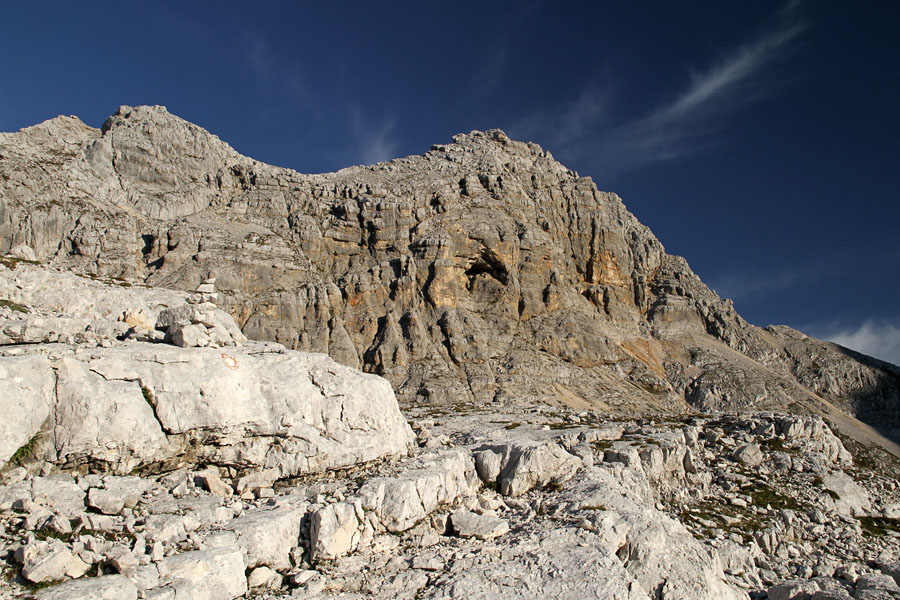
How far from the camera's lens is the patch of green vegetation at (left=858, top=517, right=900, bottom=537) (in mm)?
35500

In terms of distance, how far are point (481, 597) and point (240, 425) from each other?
10010mm

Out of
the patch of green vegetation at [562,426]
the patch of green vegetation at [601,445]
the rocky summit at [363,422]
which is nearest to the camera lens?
the rocky summit at [363,422]

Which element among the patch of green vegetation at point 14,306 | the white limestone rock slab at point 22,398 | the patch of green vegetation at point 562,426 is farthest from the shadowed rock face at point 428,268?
the white limestone rock slab at point 22,398

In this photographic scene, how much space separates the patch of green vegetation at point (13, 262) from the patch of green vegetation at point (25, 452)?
39.3ft

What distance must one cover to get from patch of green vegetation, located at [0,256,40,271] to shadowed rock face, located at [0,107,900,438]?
5239 centimetres

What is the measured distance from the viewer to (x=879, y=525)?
3706 centimetres

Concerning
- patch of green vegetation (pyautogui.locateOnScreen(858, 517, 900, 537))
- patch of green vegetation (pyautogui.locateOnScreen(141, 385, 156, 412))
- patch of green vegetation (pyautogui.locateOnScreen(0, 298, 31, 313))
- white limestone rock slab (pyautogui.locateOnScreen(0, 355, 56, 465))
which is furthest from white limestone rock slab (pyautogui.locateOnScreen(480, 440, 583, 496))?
patch of green vegetation (pyautogui.locateOnScreen(858, 517, 900, 537))

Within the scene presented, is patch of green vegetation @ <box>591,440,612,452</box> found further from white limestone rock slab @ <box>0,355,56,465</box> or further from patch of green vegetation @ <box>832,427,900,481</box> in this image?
patch of green vegetation @ <box>832,427,900,481</box>

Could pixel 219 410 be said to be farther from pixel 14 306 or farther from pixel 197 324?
pixel 14 306

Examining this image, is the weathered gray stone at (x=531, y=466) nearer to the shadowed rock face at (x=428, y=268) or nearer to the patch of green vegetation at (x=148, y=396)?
the patch of green vegetation at (x=148, y=396)

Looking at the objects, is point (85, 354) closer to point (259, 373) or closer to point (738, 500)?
point (259, 373)

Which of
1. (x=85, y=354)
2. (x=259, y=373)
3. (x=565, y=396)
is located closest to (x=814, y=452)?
(x=565, y=396)

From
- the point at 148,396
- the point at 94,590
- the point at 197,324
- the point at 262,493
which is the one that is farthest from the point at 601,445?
the point at 94,590

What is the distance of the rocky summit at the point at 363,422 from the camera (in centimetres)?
1598
